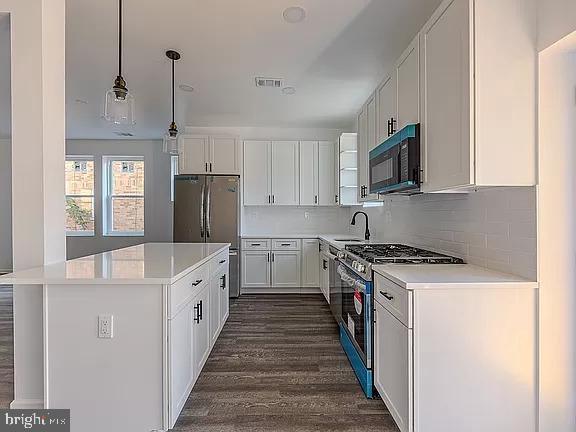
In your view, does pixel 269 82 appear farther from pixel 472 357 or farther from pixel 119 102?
pixel 472 357

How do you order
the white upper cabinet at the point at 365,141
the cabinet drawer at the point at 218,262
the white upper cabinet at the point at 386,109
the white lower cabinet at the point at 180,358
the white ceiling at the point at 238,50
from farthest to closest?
the white upper cabinet at the point at 365,141 < the cabinet drawer at the point at 218,262 < the white upper cabinet at the point at 386,109 < the white ceiling at the point at 238,50 < the white lower cabinet at the point at 180,358

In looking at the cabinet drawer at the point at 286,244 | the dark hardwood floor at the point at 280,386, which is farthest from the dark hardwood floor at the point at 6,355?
the cabinet drawer at the point at 286,244

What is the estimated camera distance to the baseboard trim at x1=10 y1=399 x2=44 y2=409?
2064 millimetres

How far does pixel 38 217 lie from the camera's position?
217 centimetres

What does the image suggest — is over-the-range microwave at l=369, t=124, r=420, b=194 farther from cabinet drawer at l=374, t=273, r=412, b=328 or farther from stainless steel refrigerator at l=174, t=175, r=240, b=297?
stainless steel refrigerator at l=174, t=175, r=240, b=297

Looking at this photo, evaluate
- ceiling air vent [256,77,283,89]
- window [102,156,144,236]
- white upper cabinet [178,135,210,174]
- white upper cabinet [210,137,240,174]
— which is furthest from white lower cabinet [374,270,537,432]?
window [102,156,144,236]

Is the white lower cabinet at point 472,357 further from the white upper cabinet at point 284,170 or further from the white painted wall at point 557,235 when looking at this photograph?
the white upper cabinet at point 284,170

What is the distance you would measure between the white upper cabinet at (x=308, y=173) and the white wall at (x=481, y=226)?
2283mm

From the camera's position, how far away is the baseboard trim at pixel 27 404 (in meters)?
2.06

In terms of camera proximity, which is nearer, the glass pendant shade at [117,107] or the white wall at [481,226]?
the white wall at [481,226]

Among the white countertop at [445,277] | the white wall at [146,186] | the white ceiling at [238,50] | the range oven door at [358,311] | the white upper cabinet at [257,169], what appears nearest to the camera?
the white countertop at [445,277]

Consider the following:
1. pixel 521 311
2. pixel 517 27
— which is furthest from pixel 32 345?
pixel 517 27

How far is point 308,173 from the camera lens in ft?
18.3

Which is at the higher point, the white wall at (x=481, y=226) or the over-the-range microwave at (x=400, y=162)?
the over-the-range microwave at (x=400, y=162)
